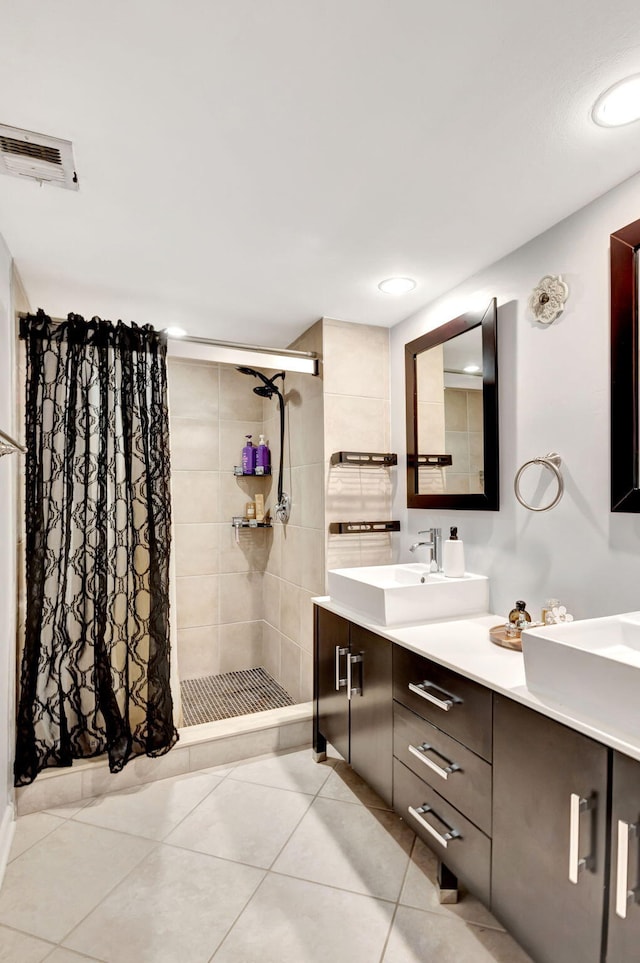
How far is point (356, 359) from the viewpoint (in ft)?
8.93

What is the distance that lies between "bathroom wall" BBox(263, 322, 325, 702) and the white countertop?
1.82 ft

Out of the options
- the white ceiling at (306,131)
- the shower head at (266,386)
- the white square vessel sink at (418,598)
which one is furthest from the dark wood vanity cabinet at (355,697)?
the white ceiling at (306,131)

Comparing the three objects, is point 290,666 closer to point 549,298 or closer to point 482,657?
point 482,657

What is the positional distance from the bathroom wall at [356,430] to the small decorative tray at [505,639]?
3.38ft

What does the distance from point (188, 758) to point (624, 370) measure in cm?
239

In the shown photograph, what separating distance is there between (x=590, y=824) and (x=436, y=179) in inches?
69.4

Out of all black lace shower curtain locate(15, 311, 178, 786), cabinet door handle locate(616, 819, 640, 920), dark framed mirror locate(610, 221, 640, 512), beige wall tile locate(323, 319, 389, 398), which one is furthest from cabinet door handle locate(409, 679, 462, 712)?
beige wall tile locate(323, 319, 389, 398)

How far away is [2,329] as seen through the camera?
1.84 meters

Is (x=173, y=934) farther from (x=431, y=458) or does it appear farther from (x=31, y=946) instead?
(x=431, y=458)

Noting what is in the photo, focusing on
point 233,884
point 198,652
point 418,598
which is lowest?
point 233,884

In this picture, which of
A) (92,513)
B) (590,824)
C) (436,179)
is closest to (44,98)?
(436,179)

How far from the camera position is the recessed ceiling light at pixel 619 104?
119 cm

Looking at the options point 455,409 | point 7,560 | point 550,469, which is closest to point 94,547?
point 7,560

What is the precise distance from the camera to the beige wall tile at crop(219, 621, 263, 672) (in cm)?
344
